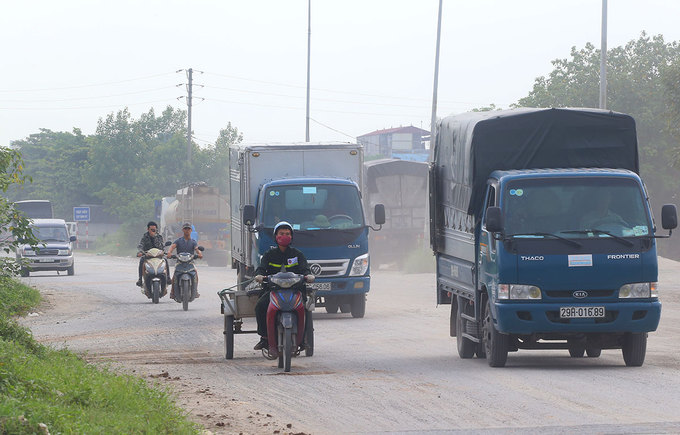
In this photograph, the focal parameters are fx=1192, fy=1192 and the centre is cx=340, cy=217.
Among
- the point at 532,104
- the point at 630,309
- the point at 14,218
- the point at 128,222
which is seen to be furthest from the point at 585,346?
the point at 128,222

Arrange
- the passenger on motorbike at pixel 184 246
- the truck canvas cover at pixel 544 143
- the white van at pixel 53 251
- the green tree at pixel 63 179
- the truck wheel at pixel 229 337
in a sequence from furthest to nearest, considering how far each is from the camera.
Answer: the green tree at pixel 63 179, the white van at pixel 53 251, the passenger on motorbike at pixel 184 246, the truck wheel at pixel 229 337, the truck canvas cover at pixel 544 143

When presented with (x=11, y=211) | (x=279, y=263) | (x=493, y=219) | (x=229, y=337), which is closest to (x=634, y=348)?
(x=493, y=219)

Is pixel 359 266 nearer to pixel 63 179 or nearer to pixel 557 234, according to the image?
pixel 557 234

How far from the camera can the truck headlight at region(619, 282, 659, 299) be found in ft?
42.5

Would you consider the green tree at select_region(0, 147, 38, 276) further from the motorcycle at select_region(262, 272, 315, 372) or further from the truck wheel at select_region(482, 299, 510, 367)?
the truck wheel at select_region(482, 299, 510, 367)

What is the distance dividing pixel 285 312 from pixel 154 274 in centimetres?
1353

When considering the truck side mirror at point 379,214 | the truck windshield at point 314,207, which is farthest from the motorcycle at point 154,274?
the truck side mirror at point 379,214

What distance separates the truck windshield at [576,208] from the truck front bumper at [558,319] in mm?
782

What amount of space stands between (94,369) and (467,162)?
17.0 feet

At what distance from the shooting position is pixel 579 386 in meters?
11.4

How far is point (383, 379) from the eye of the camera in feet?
40.1

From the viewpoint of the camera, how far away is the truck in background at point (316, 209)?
21.3m

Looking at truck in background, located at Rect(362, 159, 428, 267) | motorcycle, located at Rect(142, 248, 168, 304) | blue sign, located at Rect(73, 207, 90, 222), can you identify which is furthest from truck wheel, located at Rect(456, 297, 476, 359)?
blue sign, located at Rect(73, 207, 90, 222)

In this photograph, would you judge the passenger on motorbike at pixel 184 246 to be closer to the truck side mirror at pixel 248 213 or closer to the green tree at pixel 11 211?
the truck side mirror at pixel 248 213
